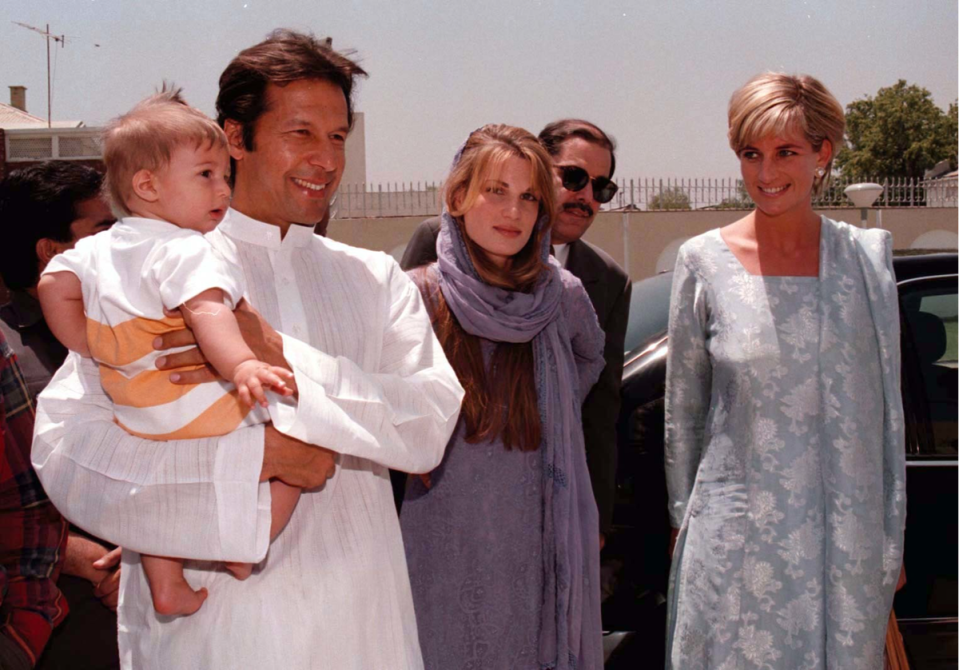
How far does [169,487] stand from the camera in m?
1.74

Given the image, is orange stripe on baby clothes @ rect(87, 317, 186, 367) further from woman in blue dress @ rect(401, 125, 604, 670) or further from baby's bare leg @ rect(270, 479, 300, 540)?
woman in blue dress @ rect(401, 125, 604, 670)

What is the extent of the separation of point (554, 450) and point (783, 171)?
1037mm

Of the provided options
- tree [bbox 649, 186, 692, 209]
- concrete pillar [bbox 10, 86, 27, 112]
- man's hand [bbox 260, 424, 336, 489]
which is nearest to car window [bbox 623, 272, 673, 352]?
man's hand [bbox 260, 424, 336, 489]

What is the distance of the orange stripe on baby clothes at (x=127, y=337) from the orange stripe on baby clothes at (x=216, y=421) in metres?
0.15

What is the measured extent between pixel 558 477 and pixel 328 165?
3.61 feet

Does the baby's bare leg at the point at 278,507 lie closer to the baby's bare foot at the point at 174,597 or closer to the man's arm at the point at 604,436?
the baby's bare foot at the point at 174,597

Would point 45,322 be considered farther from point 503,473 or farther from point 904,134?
point 904,134

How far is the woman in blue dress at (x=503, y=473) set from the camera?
269 centimetres

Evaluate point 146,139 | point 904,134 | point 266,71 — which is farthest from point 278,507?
point 904,134

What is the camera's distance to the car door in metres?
2.98

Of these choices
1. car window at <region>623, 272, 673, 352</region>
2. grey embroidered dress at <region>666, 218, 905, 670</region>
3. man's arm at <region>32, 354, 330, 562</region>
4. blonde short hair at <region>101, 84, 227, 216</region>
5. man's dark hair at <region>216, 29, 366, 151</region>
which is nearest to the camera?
man's arm at <region>32, 354, 330, 562</region>

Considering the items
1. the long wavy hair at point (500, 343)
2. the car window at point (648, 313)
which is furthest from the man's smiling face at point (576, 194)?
the long wavy hair at point (500, 343)

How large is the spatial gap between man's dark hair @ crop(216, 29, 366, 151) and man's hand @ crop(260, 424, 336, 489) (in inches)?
30.1

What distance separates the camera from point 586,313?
9.57ft
